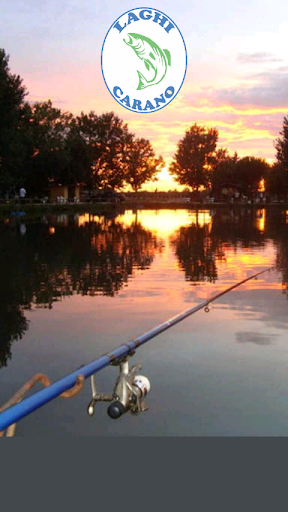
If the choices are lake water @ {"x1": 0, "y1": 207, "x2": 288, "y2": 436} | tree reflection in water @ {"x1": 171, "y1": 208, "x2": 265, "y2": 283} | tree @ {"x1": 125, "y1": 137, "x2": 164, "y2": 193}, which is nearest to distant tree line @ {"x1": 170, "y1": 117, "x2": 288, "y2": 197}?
tree @ {"x1": 125, "y1": 137, "x2": 164, "y2": 193}

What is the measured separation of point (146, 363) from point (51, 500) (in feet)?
12.5

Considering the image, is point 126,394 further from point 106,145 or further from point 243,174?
point 243,174

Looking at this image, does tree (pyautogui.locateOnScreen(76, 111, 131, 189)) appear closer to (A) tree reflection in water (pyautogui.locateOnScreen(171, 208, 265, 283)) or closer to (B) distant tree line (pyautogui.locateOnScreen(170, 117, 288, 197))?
(B) distant tree line (pyautogui.locateOnScreen(170, 117, 288, 197))

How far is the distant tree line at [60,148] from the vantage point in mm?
57469

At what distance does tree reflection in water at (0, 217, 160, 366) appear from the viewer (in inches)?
475

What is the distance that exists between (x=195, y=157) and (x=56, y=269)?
5770 inches

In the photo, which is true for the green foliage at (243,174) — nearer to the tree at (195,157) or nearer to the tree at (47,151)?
the tree at (195,157)

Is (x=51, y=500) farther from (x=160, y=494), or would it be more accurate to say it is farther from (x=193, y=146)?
(x=193, y=146)

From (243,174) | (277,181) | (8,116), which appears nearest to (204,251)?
(8,116)

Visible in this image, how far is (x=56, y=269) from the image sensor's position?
18094 millimetres

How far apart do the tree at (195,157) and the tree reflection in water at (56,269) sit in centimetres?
13260

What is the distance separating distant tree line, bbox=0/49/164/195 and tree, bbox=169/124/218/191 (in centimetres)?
1350

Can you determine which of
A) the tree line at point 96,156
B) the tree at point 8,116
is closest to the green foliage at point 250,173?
the tree line at point 96,156

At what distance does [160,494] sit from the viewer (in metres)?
4.36
